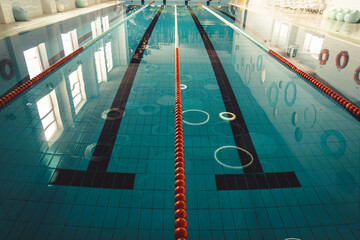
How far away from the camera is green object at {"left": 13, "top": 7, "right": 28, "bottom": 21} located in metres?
8.90

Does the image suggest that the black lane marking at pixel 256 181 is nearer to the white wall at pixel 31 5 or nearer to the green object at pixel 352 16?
the white wall at pixel 31 5

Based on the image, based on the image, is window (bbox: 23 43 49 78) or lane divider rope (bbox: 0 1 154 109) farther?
window (bbox: 23 43 49 78)

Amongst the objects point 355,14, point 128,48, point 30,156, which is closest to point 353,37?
point 355,14

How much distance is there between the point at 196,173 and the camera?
2189 mm

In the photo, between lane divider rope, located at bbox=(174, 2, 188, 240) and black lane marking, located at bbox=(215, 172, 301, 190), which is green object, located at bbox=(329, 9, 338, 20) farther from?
black lane marking, located at bbox=(215, 172, 301, 190)

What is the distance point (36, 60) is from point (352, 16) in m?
12.4

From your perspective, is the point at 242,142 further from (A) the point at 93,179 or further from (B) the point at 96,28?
(B) the point at 96,28

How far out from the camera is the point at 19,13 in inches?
353

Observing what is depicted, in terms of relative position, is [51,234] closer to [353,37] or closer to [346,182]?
[346,182]

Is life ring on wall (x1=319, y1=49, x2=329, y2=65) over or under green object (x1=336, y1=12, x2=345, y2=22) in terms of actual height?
under

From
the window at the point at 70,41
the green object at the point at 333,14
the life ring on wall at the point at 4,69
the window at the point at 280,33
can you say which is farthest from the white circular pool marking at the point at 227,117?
the green object at the point at 333,14

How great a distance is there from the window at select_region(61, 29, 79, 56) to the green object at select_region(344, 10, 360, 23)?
447 inches

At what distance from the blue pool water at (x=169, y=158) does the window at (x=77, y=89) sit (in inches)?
1.1

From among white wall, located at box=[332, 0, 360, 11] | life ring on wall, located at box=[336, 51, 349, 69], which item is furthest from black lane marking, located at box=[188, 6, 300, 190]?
white wall, located at box=[332, 0, 360, 11]
